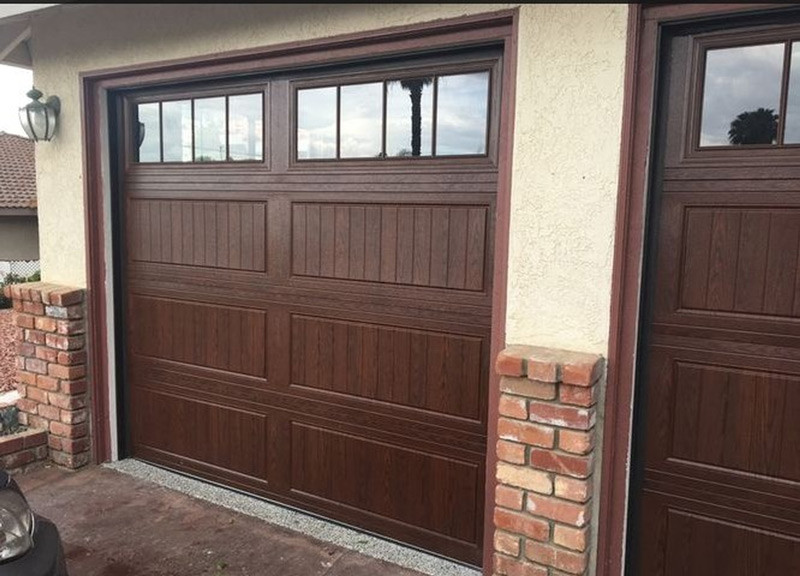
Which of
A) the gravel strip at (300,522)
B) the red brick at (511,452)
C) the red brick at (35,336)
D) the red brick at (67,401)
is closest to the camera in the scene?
the red brick at (511,452)

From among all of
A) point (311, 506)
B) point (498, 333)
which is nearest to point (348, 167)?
point (498, 333)

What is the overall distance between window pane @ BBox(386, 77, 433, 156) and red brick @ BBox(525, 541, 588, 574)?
1769 millimetres

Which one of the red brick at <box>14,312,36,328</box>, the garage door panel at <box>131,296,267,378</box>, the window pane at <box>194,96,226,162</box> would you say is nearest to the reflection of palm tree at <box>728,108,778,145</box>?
the garage door panel at <box>131,296,267,378</box>

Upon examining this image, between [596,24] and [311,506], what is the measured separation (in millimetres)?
2733

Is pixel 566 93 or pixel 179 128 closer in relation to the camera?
pixel 566 93

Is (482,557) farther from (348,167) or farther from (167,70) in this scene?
(167,70)

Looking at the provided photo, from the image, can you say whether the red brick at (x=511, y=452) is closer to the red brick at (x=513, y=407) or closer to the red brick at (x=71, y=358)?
the red brick at (x=513, y=407)

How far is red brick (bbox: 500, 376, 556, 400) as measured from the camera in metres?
2.36

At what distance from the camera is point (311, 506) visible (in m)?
3.41

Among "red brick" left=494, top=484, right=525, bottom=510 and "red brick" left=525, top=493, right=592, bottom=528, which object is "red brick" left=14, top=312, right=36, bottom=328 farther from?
"red brick" left=525, top=493, right=592, bottom=528

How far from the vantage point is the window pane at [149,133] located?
3.81 meters

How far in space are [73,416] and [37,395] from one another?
15.6 inches

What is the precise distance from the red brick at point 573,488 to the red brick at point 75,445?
309 cm

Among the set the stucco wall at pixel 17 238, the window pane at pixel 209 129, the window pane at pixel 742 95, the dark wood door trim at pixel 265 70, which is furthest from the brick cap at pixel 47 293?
the stucco wall at pixel 17 238
